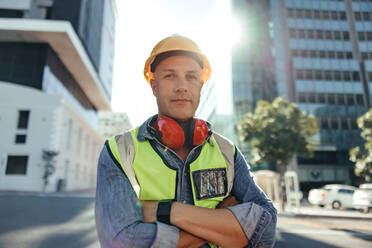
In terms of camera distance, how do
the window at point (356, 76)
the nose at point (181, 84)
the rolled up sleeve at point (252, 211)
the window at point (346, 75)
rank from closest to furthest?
the rolled up sleeve at point (252, 211) → the nose at point (181, 84) → the window at point (346, 75) → the window at point (356, 76)

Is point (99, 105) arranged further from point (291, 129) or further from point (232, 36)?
point (291, 129)

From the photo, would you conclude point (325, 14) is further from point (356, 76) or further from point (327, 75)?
point (356, 76)

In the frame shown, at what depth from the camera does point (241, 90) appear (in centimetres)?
3412

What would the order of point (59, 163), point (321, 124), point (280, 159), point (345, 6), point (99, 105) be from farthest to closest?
1. point (99, 105)
2. point (345, 6)
3. point (321, 124)
4. point (59, 163)
5. point (280, 159)

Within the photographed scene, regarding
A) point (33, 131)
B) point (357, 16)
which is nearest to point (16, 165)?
point (33, 131)

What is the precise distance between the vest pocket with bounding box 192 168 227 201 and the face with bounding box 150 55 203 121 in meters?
0.35

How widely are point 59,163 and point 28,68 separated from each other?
9.74 metres

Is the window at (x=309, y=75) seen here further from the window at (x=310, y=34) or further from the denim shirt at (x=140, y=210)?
the denim shirt at (x=140, y=210)

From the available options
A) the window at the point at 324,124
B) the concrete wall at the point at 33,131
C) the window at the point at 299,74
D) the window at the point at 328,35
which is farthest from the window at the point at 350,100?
the concrete wall at the point at 33,131

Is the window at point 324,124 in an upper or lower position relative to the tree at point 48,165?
upper

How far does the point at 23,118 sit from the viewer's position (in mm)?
24500

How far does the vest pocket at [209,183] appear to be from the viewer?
1496 mm

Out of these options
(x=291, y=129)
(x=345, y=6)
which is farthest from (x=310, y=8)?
(x=291, y=129)

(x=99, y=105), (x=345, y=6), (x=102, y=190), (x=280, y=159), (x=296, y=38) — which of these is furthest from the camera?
(x=99, y=105)
